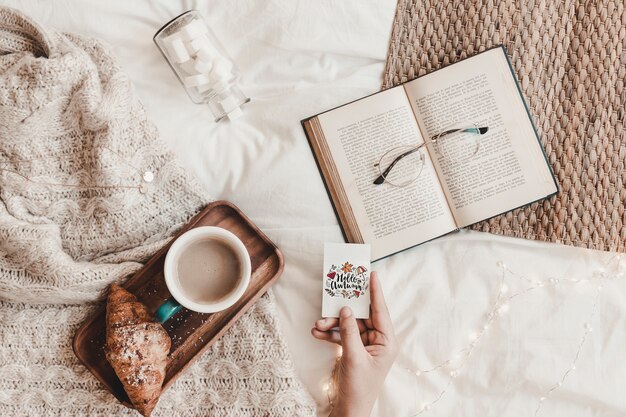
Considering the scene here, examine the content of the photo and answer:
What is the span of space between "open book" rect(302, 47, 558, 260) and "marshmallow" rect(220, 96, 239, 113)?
15 centimetres

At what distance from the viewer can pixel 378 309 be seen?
3.09 ft

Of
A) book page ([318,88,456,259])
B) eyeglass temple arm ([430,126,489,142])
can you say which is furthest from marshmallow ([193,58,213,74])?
eyeglass temple arm ([430,126,489,142])

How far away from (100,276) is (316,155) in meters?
0.46

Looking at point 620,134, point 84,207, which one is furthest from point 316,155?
point 620,134

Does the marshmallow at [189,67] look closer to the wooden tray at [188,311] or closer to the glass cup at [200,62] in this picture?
the glass cup at [200,62]

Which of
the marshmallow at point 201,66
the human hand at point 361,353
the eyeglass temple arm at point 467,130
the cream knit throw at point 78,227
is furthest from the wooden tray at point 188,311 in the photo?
the eyeglass temple arm at point 467,130

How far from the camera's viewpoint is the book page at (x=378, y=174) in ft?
3.26

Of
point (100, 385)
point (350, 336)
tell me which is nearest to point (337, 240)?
point (350, 336)

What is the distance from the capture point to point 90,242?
3.08 feet

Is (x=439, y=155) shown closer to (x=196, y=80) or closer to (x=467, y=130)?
(x=467, y=130)

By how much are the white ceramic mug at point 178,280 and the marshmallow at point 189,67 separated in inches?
12.3

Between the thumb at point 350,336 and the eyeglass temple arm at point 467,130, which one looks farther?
the eyeglass temple arm at point 467,130

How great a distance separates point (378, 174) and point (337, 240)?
0.16m

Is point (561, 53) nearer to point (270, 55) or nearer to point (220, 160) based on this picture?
point (270, 55)
